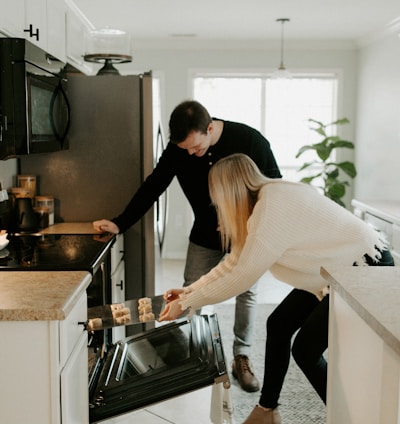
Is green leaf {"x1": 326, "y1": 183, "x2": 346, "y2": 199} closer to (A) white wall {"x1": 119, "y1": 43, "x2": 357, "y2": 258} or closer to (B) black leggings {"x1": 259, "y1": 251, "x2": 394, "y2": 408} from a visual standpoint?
(A) white wall {"x1": 119, "y1": 43, "x2": 357, "y2": 258}

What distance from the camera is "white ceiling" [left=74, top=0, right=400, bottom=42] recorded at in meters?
4.68

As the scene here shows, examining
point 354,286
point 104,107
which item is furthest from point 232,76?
point 354,286

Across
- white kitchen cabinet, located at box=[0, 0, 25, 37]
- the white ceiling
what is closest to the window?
the white ceiling

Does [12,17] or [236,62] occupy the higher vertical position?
[236,62]

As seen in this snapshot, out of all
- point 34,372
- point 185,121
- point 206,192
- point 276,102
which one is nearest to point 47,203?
point 206,192

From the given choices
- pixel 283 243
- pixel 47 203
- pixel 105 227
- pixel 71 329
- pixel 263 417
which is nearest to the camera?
pixel 71 329

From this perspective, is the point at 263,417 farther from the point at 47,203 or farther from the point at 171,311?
the point at 47,203

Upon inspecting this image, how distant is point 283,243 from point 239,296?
1.16m

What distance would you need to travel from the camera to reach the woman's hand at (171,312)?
6.81 ft

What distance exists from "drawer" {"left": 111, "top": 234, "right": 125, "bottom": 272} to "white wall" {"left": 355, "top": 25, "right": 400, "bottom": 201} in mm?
2946

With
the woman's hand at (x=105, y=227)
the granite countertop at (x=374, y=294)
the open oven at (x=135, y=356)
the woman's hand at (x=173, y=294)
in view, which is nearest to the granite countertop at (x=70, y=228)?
the woman's hand at (x=105, y=227)

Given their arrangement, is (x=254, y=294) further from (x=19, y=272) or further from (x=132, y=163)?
(x=19, y=272)

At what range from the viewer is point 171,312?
Answer: 82.0 inches

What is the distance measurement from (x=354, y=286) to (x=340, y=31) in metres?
4.78
